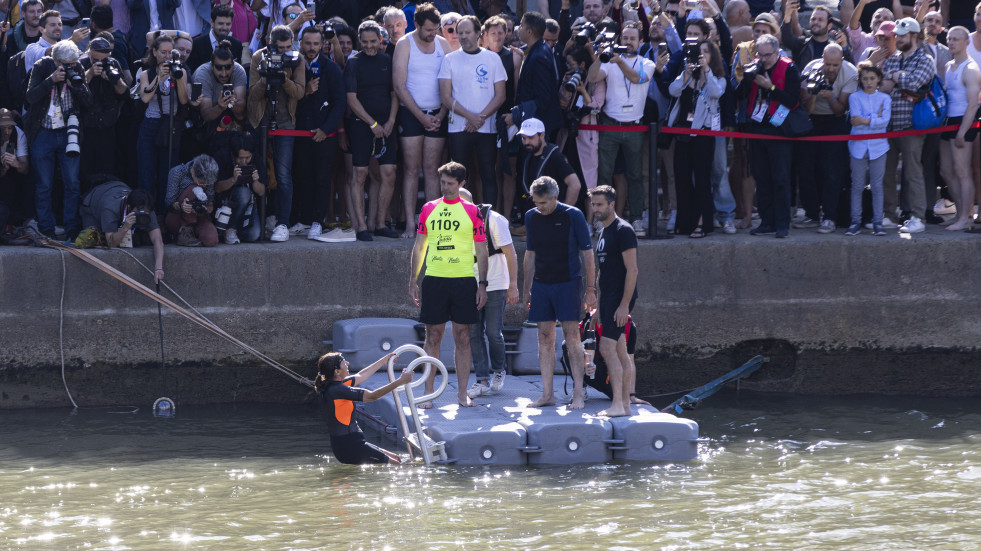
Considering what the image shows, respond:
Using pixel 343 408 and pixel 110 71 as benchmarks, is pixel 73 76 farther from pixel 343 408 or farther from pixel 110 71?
pixel 343 408

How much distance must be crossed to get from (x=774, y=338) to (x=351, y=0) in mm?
5538

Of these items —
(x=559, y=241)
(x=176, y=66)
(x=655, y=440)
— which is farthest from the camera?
(x=176, y=66)

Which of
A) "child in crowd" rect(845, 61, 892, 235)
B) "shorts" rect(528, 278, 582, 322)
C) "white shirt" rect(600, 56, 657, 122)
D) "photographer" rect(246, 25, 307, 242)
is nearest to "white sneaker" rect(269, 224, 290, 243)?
"photographer" rect(246, 25, 307, 242)

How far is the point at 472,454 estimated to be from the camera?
9.64m

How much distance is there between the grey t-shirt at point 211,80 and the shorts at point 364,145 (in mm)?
1100

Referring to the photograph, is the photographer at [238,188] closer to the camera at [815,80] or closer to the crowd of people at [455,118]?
the crowd of people at [455,118]

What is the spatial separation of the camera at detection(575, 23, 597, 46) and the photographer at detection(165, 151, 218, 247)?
347cm

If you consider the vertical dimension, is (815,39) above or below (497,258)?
above

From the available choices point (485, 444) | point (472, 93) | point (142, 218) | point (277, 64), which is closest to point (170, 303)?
point (142, 218)

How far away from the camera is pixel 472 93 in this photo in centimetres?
1207

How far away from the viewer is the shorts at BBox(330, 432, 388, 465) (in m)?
9.67

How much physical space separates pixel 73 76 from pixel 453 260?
3.87 metres

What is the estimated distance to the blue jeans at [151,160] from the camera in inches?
472

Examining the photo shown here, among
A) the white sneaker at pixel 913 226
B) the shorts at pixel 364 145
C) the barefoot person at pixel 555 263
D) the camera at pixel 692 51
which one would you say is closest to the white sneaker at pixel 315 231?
the shorts at pixel 364 145
